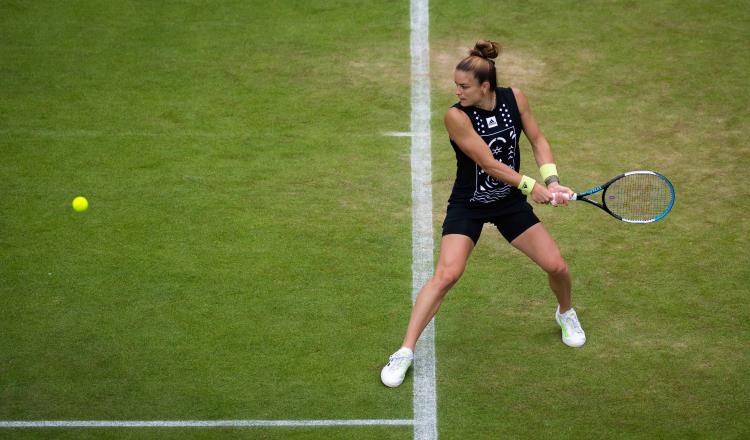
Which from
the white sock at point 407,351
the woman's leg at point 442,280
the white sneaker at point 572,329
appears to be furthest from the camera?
the white sneaker at point 572,329

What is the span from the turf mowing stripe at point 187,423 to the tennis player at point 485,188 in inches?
15.4

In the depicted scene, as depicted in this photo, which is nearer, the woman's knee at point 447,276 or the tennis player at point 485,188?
the tennis player at point 485,188

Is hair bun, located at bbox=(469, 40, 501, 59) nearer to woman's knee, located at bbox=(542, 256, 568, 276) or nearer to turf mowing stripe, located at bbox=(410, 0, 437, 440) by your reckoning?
woman's knee, located at bbox=(542, 256, 568, 276)

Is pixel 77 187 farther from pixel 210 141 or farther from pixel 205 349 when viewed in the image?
pixel 205 349

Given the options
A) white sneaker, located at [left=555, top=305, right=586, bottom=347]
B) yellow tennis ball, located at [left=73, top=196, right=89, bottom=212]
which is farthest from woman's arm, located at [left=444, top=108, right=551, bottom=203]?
yellow tennis ball, located at [left=73, top=196, right=89, bottom=212]

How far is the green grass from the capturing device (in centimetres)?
650

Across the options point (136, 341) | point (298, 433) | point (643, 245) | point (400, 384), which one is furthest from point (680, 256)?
point (136, 341)

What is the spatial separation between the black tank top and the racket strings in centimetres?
83

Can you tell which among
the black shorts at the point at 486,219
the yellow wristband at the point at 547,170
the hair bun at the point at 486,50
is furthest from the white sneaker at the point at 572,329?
the hair bun at the point at 486,50

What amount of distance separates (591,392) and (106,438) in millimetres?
3079

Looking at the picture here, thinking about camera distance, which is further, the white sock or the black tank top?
the white sock

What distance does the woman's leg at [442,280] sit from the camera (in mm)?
6434

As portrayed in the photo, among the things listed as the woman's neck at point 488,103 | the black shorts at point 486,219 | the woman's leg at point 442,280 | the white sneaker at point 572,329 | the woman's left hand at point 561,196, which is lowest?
the white sneaker at point 572,329

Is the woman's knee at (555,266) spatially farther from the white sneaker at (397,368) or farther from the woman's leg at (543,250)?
the white sneaker at (397,368)
